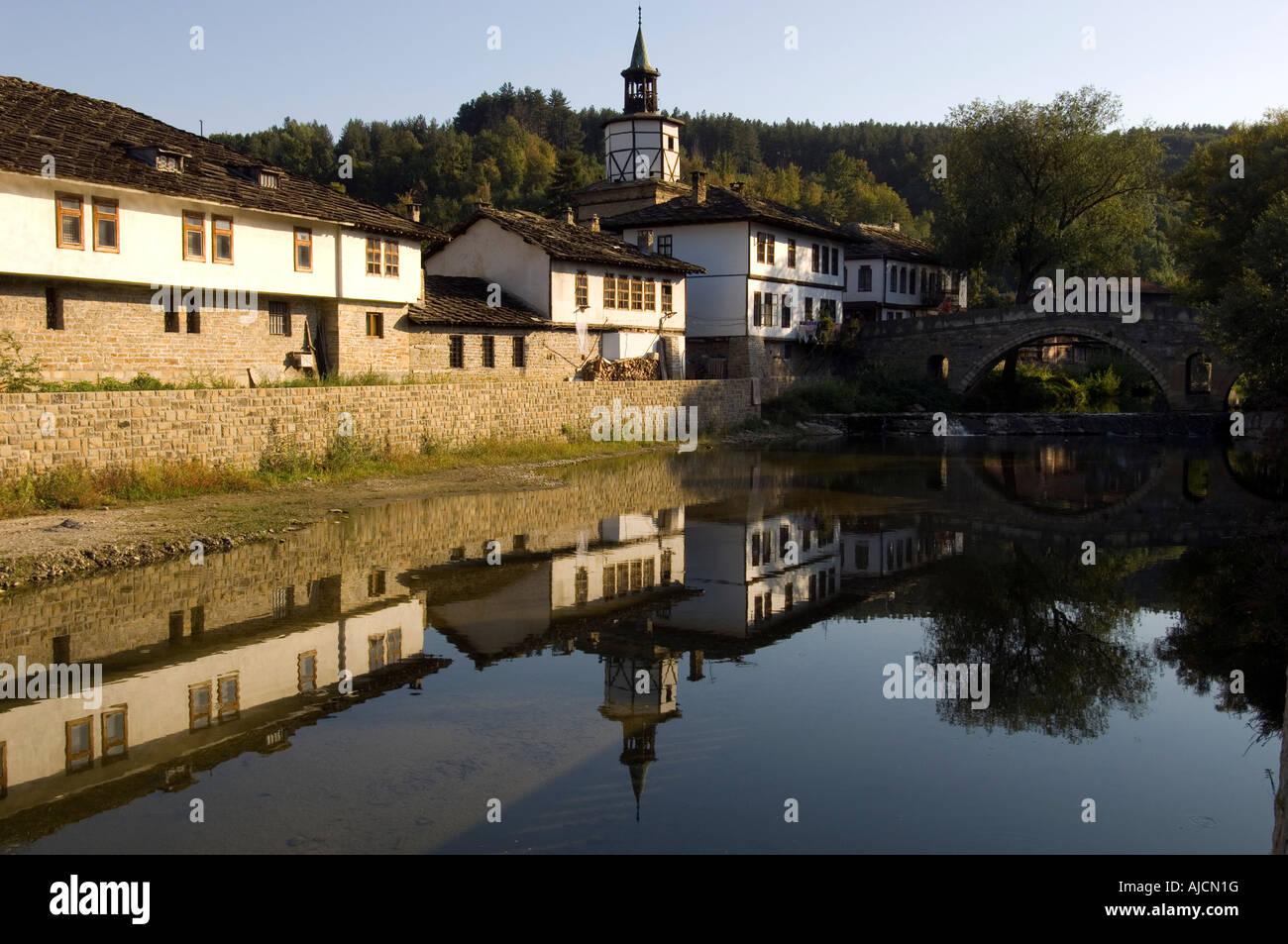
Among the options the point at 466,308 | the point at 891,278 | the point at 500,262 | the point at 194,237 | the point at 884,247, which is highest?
the point at 884,247

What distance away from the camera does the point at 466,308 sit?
37.6 m

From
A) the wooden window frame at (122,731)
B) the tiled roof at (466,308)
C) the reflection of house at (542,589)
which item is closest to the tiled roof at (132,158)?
the tiled roof at (466,308)

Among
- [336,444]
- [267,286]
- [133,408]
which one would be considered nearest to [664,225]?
[267,286]

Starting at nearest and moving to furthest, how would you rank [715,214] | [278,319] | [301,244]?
[301,244]
[278,319]
[715,214]

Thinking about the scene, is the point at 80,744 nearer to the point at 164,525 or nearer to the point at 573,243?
the point at 164,525

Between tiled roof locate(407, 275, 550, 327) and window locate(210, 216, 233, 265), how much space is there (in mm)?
6755

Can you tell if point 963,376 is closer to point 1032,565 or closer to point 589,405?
point 589,405

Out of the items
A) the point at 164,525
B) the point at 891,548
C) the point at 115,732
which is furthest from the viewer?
the point at 891,548

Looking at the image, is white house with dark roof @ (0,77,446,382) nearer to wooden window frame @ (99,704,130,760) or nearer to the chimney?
wooden window frame @ (99,704,130,760)

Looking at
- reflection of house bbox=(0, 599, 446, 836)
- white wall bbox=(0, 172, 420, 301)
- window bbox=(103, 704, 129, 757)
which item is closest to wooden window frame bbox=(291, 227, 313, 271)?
white wall bbox=(0, 172, 420, 301)

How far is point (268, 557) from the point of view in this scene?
17750 millimetres

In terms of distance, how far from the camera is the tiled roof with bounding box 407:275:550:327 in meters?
35.8

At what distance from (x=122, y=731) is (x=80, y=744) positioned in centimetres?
42

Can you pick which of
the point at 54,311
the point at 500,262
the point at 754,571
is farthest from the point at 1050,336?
the point at 54,311
